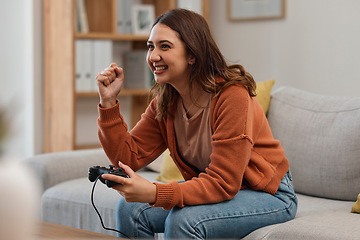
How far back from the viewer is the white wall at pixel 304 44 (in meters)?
3.21

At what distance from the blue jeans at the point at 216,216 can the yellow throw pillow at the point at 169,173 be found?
22.8 inches

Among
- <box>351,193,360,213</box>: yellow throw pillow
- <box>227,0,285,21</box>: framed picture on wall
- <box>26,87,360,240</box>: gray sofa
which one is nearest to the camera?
<box>351,193,360,213</box>: yellow throw pillow

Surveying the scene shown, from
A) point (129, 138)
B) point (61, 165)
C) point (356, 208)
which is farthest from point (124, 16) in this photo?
point (356, 208)

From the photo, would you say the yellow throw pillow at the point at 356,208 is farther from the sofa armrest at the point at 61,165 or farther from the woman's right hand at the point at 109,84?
the sofa armrest at the point at 61,165

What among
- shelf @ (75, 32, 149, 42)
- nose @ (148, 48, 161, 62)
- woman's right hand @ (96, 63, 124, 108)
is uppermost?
shelf @ (75, 32, 149, 42)

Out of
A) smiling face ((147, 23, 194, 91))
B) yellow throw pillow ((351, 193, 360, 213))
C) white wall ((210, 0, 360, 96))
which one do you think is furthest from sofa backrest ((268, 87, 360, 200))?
white wall ((210, 0, 360, 96))

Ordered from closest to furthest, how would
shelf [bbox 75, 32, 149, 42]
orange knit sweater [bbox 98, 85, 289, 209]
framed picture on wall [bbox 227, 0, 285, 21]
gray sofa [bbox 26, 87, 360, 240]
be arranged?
orange knit sweater [bbox 98, 85, 289, 209] < gray sofa [bbox 26, 87, 360, 240] < shelf [bbox 75, 32, 149, 42] < framed picture on wall [bbox 227, 0, 285, 21]

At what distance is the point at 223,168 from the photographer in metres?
1.34

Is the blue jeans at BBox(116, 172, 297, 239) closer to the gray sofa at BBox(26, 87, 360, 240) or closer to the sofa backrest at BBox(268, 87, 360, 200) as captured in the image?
the gray sofa at BBox(26, 87, 360, 240)

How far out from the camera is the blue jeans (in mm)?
1302

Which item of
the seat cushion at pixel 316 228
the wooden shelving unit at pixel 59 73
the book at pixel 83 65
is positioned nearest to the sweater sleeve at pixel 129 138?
the seat cushion at pixel 316 228

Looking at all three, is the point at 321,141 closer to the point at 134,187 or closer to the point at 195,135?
the point at 195,135

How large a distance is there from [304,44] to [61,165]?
6.43 feet

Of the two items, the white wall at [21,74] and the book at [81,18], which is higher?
the book at [81,18]
